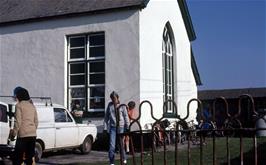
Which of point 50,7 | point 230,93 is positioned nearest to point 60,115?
point 50,7

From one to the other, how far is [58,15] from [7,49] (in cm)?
295

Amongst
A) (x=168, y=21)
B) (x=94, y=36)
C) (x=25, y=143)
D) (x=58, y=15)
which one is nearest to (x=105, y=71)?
(x=94, y=36)

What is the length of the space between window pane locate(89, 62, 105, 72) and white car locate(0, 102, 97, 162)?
2.75m

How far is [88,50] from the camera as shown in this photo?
1995 cm

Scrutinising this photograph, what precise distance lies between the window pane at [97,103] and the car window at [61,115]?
9.00ft

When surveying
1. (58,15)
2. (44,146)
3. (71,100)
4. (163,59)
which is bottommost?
(44,146)

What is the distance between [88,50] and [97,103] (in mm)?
2098

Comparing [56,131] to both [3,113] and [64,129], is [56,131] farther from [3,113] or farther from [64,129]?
[3,113]

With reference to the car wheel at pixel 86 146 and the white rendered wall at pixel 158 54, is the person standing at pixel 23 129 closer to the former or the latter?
the car wheel at pixel 86 146

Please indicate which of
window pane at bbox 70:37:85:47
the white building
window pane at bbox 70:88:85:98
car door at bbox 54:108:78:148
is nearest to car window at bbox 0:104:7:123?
car door at bbox 54:108:78:148

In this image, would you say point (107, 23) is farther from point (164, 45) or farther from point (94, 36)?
point (164, 45)

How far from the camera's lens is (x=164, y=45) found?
72.5 ft

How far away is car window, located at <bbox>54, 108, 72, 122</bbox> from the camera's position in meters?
16.4

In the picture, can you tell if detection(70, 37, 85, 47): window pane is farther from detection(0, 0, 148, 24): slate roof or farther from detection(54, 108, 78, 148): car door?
detection(54, 108, 78, 148): car door
